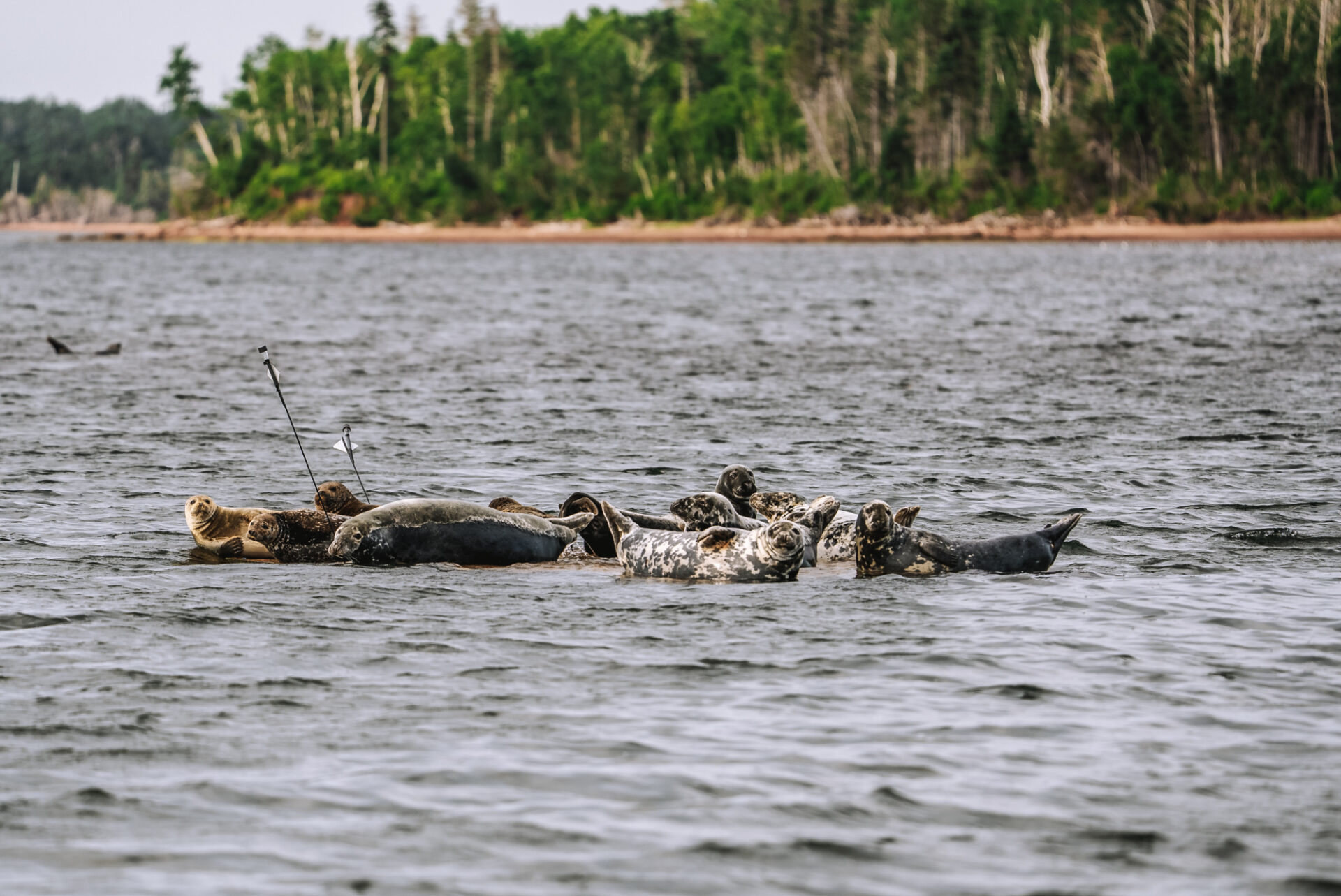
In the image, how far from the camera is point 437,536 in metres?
14.9

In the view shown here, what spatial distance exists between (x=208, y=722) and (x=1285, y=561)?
9.74 metres

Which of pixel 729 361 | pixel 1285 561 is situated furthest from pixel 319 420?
pixel 1285 561

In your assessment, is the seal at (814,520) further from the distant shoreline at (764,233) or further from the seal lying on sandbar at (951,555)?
the distant shoreline at (764,233)

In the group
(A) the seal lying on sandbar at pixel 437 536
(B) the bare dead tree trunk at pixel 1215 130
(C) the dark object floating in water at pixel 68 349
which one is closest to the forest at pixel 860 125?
(B) the bare dead tree trunk at pixel 1215 130

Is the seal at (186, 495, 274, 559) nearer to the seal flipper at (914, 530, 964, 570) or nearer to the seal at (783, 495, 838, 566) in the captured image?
the seal at (783, 495, 838, 566)

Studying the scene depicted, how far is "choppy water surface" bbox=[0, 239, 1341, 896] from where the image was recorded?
7977mm

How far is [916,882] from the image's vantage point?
7.53m

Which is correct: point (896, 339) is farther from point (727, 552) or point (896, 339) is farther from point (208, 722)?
point (208, 722)

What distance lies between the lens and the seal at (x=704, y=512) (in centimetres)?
1486

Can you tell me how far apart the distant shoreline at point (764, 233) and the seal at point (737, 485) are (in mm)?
107962

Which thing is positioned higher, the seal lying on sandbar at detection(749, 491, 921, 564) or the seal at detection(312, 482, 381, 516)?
the seal at detection(312, 482, 381, 516)

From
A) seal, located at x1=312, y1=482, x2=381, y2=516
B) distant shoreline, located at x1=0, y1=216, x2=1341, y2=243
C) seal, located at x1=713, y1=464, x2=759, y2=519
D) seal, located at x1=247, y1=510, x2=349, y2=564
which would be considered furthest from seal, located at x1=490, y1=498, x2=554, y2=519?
distant shoreline, located at x1=0, y1=216, x2=1341, y2=243

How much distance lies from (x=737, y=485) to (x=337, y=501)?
3.78 meters

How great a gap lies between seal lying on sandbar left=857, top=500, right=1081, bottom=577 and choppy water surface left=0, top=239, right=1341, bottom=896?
27 centimetres
